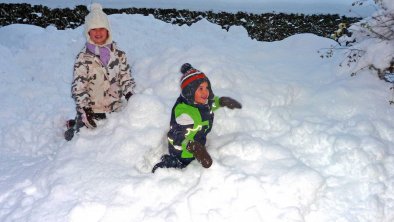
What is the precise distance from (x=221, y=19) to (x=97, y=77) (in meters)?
7.11

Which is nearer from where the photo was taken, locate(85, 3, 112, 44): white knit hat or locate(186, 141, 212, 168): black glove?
locate(186, 141, 212, 168): black glove

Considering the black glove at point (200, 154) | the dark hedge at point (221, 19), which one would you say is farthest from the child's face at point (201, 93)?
the dark hedge at point (221, 19)

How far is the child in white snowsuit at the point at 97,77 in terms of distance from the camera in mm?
4379

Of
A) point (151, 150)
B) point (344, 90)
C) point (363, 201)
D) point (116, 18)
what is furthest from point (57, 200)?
point (116, 18)

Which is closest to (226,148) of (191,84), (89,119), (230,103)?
(230,103)

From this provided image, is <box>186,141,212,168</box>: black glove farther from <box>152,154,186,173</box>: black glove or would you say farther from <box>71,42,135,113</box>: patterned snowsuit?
<box>71,42,135,113</box>: patterned snowsuit

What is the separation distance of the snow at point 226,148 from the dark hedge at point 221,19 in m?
4.08

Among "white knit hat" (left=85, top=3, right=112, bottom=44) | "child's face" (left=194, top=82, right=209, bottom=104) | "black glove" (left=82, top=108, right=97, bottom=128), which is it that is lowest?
"black glove" (left=82, top=108, right=97, bottom=128)

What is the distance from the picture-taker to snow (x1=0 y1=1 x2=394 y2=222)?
11.0 ft

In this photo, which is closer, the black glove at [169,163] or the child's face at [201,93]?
the child's face at [201,93]

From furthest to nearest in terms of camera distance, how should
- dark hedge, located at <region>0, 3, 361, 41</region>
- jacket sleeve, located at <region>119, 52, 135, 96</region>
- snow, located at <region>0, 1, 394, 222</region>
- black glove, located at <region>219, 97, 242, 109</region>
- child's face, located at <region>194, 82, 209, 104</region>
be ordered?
dark hedge, located at <region>0, 3, 361, 41</region> < jacket sleeve, located at <region>119, 52, 135, 96</region> < black glove, located at <region>219, 97, 242, 109</region> < child's face, located at <region>194, 82, 209, 104</region> < snow, located at <region>0, 1, 394, 222</region>

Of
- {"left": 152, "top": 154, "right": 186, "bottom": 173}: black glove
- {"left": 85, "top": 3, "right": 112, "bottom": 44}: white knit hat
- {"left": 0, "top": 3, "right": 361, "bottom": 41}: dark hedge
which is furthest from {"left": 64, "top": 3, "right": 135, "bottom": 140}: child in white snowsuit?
{"left": 0, "top": 3, "right": 361, "bottom": 41}: dark hedge

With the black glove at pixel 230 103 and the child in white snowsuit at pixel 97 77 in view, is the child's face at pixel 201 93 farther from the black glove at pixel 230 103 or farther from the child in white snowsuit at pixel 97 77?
the child in white snowsuit at pixel 97 77

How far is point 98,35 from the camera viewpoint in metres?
4.43
